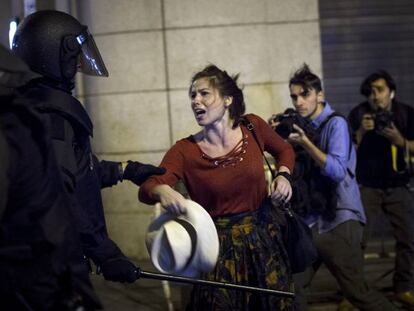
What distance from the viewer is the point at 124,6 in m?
8.61

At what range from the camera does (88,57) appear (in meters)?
4.09

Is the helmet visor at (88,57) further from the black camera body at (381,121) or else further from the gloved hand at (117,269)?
the black camera body at (381,121)

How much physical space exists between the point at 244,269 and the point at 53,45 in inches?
67.2

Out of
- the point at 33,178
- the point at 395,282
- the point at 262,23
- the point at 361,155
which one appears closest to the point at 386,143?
the point at 361,155

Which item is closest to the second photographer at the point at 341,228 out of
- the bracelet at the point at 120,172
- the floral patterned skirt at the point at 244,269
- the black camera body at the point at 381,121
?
the black camera body at the point at 381,121

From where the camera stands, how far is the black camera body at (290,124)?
5.86m

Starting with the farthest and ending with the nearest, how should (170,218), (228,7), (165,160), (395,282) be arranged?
(228,7) → (395,282) → (165,160) → (170,218)

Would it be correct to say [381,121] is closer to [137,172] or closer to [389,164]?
[389,164]

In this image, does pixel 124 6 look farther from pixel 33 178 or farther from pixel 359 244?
pixel 33 178

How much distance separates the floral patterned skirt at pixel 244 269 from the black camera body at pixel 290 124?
113 centimetres

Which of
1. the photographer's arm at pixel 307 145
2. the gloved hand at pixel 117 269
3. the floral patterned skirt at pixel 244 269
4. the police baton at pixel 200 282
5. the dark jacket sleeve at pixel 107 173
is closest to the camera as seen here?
the gloved hand at pixel 117 269

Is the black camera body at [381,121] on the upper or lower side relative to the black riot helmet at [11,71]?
lower

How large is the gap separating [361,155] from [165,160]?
2.68 m

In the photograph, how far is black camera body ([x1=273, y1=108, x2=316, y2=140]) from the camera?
5.86 metres
